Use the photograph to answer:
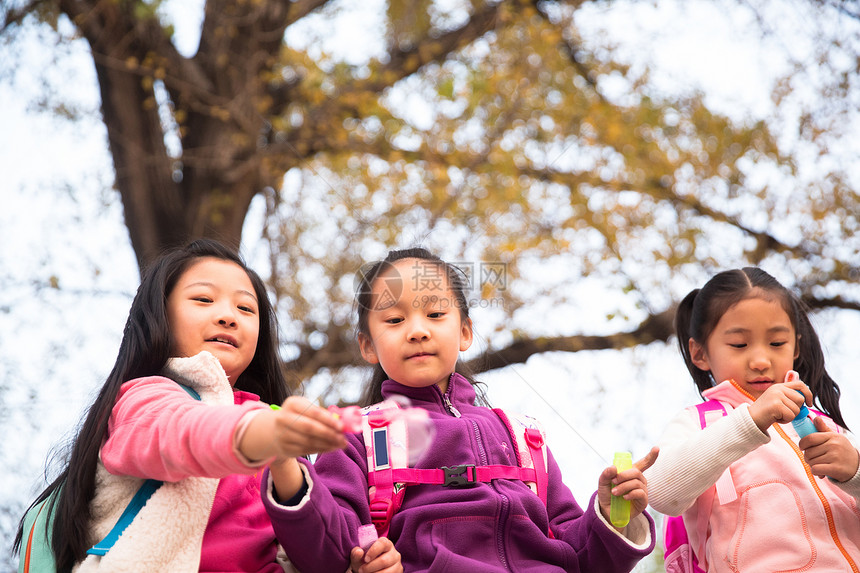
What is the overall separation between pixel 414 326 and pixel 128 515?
815 millimetres

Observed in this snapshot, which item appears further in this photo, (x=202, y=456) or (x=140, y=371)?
(x=140, y=371)

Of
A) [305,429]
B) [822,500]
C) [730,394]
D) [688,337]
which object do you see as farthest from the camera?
[688,337]

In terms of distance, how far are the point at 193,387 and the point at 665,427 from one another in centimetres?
127

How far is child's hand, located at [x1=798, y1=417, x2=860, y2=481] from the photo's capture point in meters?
2.12

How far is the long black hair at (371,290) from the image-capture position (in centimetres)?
245

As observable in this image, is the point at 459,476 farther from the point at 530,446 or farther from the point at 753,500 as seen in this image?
the point at 753,500

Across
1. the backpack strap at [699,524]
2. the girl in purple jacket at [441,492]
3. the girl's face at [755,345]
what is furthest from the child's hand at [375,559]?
the girl's face at [755,345]

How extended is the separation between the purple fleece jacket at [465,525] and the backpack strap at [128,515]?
0.89 feet

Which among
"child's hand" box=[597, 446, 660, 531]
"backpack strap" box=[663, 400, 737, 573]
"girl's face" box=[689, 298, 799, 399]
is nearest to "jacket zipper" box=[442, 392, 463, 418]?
"child's hand" box=[597, 446, 660, 531]

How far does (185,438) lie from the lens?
1.67 metres

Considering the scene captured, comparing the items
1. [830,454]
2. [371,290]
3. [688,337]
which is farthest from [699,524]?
[371,290]

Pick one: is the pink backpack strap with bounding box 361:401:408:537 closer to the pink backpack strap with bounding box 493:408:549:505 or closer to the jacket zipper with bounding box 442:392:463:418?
the jacket zipper with bounding box 442:392:463:418

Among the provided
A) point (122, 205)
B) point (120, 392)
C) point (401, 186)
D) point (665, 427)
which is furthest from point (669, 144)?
point (120, 392)

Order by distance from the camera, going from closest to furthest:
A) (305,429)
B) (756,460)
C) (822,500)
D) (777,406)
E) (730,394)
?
(305,429)
(777,406)
(822,500)
(756,460)
(730,394)
